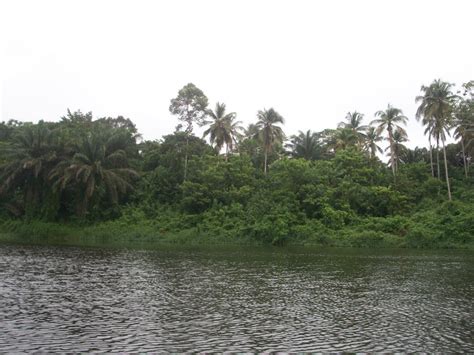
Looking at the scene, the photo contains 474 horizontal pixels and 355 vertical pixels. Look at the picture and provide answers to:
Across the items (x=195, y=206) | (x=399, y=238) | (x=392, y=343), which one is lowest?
(x=392, y=343)

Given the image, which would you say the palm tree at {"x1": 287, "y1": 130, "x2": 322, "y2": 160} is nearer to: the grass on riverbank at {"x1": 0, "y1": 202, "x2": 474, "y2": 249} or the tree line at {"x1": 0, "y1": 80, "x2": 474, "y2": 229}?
the tree line at {"x1": 0, "y1": 80, "x2": 474, "y2": 229}

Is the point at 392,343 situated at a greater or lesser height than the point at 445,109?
lesser

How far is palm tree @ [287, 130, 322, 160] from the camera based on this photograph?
247 feet

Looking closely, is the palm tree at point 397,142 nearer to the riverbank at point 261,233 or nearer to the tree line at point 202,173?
the tree line at point 202,173

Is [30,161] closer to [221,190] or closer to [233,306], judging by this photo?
[221,190]

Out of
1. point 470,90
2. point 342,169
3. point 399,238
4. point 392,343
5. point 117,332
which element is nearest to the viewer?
point 392,343

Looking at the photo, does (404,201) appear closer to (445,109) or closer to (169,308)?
(445,109)

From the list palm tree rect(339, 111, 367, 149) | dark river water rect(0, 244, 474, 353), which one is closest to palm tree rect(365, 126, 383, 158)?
palm tree rect(339, 111, 367, 149)

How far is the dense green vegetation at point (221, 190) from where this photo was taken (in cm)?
5381

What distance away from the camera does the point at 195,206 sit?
61.7 meters

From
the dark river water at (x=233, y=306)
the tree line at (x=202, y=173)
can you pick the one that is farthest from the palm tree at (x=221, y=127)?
the dark river water at (x=233, y=306)

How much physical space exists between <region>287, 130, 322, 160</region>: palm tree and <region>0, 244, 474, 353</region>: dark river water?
43490 millimetres

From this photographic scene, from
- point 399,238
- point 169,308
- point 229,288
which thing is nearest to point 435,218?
point 399,238

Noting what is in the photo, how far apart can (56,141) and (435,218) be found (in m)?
48.2
